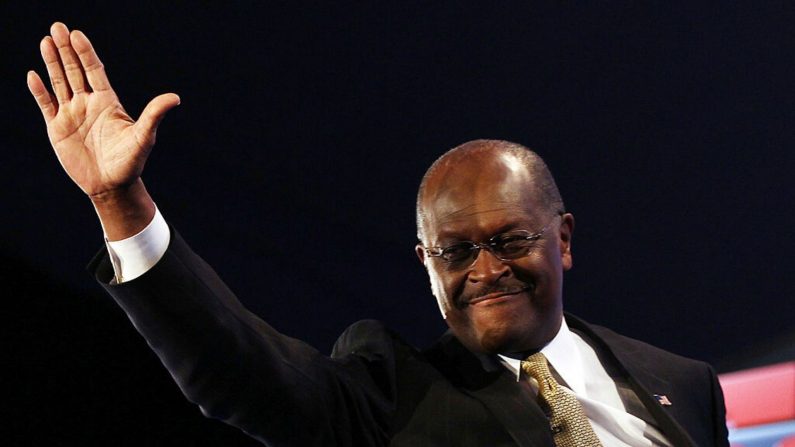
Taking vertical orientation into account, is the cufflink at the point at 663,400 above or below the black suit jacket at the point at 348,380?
below

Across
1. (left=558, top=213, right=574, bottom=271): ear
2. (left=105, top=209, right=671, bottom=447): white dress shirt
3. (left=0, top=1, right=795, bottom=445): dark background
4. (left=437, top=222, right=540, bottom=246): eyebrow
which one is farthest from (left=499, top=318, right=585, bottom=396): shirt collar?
(left=0, top=1, right=795, bottom=445): dark background

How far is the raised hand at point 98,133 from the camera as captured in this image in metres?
→ 1.39

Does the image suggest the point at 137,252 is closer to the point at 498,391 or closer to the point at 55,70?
the point at 55,70

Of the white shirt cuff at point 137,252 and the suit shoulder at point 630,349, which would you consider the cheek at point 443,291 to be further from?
the white shirt cuff at point 137,252

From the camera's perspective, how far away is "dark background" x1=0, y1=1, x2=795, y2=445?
129 inches

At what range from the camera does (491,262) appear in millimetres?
1756

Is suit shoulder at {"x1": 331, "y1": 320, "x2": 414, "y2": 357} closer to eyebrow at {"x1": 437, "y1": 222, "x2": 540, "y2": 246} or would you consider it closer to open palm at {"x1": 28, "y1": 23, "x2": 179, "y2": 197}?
eyebrow at {"x1": 437, "y1": 222, "x2": 540, "y2": 246}

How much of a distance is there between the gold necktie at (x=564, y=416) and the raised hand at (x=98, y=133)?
796mm

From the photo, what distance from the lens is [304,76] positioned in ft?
11.8

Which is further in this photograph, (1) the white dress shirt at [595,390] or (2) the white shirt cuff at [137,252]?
(1) the white dress shirt at [595,390]

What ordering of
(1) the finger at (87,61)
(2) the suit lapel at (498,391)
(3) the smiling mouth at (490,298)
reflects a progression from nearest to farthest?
(1) the finger at (87,61), (2) the suit lapel at (498,391), (3) the smiling mouth at (490,298)

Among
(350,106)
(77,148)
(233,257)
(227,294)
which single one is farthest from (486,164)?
(233,257)

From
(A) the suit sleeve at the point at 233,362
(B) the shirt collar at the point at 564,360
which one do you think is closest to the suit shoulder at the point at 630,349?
(B) the shirt collar at the point at 564,360

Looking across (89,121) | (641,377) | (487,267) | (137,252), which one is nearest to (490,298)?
(487,267)
